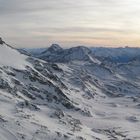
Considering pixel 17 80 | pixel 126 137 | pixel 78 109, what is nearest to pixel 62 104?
pixel 78 109

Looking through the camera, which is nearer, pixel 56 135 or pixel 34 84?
pixel 56 135

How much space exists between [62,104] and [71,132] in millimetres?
39482

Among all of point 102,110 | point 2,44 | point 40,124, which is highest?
point 2,44

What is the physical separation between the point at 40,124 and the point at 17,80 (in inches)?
1762

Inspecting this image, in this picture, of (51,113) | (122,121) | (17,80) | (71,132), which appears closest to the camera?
(71,132)

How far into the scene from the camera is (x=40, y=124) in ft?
324

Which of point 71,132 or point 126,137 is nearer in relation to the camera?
point 71,132

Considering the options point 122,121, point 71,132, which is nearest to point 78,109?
point 122,121

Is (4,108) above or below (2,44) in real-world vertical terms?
below

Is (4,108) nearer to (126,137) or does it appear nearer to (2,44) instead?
(126,137)

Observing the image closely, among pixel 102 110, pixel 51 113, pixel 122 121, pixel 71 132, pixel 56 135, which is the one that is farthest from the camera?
pixel 102 110

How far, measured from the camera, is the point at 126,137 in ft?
399

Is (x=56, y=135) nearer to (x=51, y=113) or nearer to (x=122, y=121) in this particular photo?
(x=51, y=113)

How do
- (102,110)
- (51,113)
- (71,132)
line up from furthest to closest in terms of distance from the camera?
(102,110) → (51,113) → (71,132)
